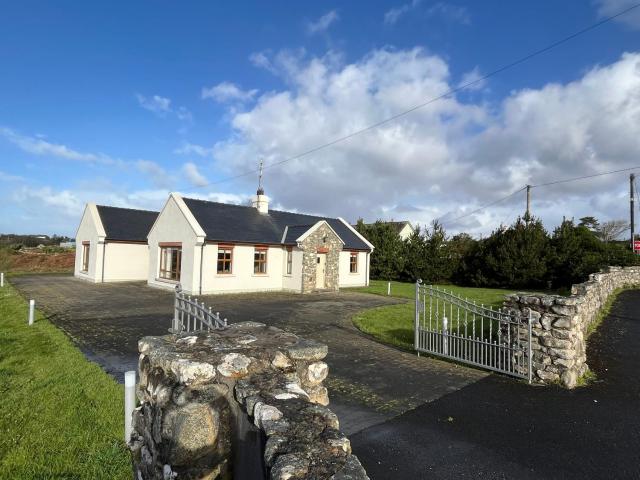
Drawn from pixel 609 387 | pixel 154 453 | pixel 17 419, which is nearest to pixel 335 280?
pixel 609 387

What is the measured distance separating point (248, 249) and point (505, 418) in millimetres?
17353

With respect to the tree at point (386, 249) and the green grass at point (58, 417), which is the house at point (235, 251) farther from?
the green grass at point (58, 417)

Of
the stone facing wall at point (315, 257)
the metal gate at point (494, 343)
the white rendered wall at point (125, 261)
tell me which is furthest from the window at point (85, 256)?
the metal gate at point (494, 343)

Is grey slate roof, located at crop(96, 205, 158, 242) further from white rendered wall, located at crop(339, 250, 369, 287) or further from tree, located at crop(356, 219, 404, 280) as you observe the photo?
tree, located at crop(356, 219, 404, 280)

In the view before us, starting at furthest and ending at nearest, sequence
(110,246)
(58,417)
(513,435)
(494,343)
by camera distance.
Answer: (110,246), (494,343), (58,417), (513,435)

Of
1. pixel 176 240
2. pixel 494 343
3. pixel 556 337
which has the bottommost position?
pixel 494 343

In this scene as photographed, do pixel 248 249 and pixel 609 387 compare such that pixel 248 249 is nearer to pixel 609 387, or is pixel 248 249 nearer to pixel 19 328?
pixel 19 328

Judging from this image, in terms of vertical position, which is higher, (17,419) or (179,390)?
(179,390)

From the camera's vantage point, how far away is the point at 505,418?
5551mm

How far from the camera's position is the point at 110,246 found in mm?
25266

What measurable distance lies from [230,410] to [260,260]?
64.2ft

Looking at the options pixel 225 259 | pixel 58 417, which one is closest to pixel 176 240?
pixel 225 259

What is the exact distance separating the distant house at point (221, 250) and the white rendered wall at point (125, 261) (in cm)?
6

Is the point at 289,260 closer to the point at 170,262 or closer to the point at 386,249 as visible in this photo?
the point at 170,262
